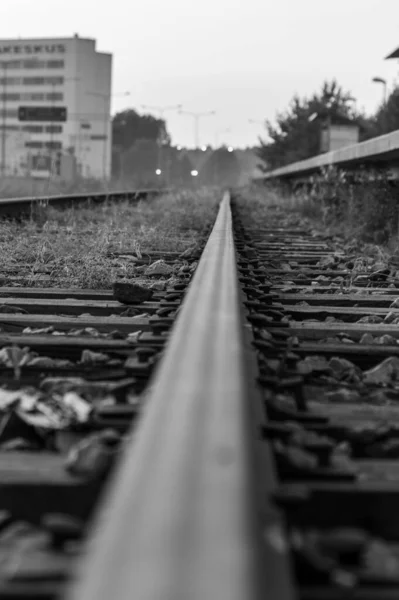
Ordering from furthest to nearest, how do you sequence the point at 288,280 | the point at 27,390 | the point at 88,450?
the point at 288,280 → the point at 27,390 → the point at 88,450

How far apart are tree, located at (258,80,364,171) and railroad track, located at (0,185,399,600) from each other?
37087 mm

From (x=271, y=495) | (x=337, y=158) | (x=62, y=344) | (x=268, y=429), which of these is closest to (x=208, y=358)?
(x=268, y=429)

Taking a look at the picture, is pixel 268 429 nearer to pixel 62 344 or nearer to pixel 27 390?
pixel 27 390

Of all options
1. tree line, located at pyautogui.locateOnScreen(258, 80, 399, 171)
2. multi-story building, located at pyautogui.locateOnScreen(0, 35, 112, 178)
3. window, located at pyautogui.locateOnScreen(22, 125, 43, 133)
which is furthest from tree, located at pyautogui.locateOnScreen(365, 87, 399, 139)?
window, located at pyautogui.locateOnScreen(22, 125, 43, 133)

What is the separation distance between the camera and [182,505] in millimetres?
1081

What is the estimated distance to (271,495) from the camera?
→ 144 centimetres

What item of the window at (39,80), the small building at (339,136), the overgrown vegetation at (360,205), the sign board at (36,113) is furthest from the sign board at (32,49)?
the overgrown vegetation at (360,205)

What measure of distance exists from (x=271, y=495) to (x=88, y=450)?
40 centimetres

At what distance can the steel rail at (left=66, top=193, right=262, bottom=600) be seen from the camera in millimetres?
894

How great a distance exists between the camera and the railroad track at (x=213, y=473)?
984 mm

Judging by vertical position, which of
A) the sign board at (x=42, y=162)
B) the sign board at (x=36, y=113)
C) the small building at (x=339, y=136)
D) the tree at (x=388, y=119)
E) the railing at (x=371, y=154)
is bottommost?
the railing at (x=371, y=154)

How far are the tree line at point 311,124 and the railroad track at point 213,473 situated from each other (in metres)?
31.6

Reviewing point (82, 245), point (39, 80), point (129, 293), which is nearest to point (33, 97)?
point (39, 80)

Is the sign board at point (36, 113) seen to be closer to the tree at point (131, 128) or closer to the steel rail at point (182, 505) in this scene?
→ the tree at point (131, 128)
